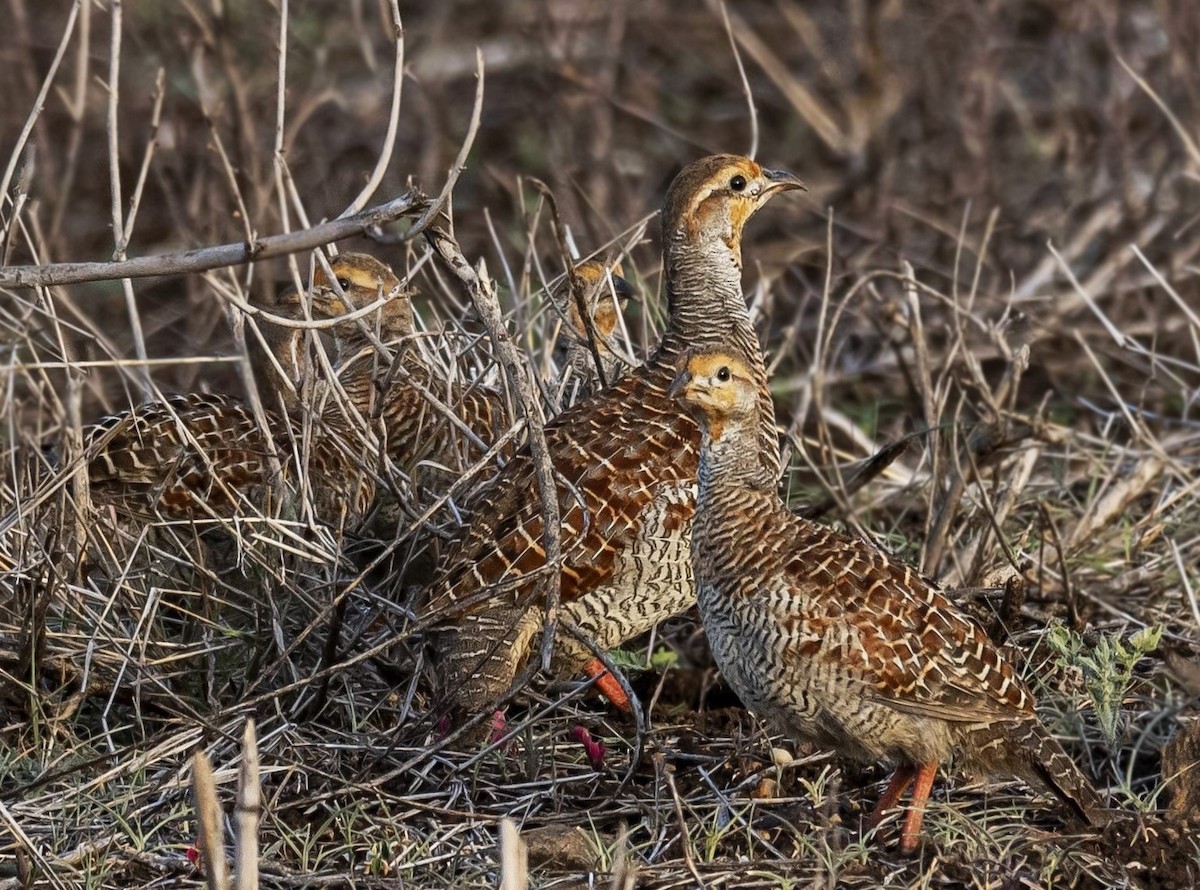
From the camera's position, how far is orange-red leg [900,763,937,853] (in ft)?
14.5

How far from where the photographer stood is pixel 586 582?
5137mm

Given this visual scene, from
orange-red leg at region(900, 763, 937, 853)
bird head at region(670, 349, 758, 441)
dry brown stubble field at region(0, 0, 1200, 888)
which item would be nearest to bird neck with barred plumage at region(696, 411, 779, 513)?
bird head at region(670, 349, 758, 441)

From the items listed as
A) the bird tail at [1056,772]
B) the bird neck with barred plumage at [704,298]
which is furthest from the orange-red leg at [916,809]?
the bird neck with barred plumage at [704,298]

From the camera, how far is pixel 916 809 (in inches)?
173

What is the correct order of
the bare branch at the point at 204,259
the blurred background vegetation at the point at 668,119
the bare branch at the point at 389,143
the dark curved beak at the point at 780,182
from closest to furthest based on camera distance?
the bare branch at the point at 204,259
the bare branch at the point at 389,143
the dark curved beak at the point at 780,182
the blurred background vegetation at the point at 668,119

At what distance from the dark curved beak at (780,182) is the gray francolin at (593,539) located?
0.53 meters

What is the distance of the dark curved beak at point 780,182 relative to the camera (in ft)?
19.1

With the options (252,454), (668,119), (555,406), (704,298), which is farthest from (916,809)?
(668,119)

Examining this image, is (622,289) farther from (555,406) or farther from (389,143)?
(389,143)

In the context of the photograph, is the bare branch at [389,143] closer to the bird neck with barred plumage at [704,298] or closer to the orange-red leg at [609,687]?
the bird neck with barred plumage at [704,298]

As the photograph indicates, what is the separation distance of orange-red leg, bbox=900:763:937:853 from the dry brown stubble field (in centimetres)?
7

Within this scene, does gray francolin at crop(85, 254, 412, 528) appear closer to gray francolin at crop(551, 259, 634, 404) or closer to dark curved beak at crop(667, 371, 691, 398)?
gray francolin at crop(551, 259, 634, 404)

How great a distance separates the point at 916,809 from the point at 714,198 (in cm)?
218

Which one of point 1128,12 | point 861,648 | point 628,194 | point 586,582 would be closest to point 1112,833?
point 861,648
